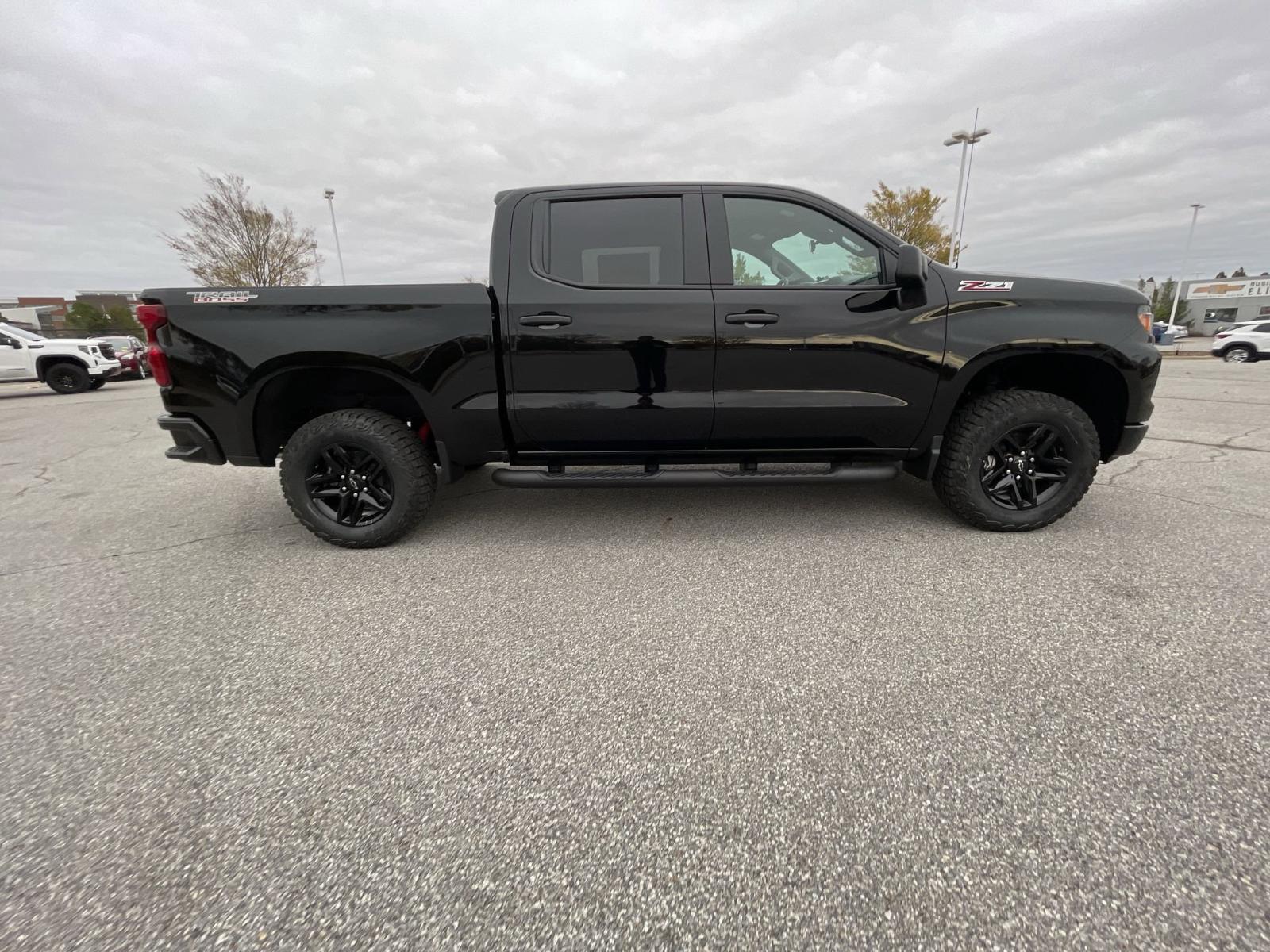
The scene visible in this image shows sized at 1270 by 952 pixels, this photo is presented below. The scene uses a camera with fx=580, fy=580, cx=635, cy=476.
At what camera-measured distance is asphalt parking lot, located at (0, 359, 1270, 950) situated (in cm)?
127

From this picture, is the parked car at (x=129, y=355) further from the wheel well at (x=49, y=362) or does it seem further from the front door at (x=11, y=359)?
the front door at (x=11, y=359)

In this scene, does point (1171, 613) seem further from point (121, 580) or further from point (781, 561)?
point (121, 580)

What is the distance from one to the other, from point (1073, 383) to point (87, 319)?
69.3 m

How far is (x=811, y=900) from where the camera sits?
50.3 inches

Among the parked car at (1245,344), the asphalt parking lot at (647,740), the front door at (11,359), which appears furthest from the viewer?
the parked car at (1245,344)

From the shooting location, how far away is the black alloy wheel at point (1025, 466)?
3197 mm

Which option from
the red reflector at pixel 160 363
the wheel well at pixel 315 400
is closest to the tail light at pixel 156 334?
the red reflector at pixel 160 363

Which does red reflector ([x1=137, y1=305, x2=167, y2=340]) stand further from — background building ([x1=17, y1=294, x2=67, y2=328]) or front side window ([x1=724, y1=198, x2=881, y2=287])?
background building ([x1=17, y1=294, x2=67, y2=328])

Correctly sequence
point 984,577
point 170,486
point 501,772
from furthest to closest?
point 170,486
point 984,577
point 501,772

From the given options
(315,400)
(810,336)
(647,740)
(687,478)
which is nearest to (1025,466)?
(810,336)

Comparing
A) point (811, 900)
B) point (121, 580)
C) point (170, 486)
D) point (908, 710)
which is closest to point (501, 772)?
point (811, 900)

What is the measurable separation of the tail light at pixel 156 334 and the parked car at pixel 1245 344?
27046mm

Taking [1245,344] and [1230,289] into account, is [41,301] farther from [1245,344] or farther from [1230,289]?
[1230,289]

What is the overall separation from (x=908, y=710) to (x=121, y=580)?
3702mm
